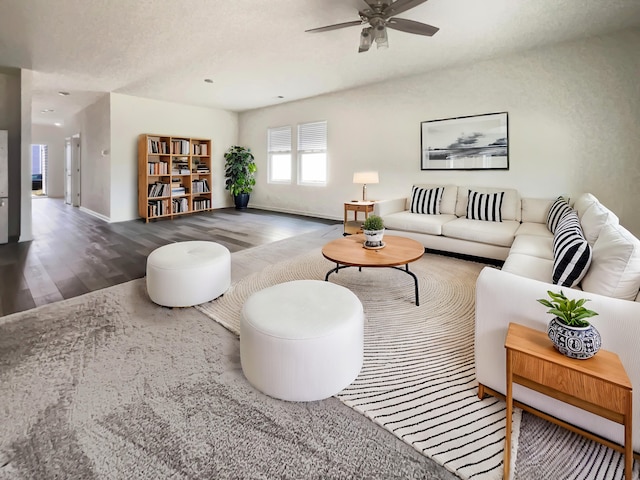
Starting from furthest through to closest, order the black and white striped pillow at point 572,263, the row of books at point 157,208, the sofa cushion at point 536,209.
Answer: the row of books at point 157,208 → the sofa cushion at point 536,209 → the black and white striped pillow at point 572,263

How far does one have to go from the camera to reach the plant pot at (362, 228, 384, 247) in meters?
2.93

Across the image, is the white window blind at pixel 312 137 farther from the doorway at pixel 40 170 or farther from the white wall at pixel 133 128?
the doorway at pixel 40 170

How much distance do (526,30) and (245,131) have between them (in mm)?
6477

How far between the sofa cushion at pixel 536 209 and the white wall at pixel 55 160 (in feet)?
45.2

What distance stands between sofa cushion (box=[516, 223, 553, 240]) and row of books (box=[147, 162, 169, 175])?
21.6 ft

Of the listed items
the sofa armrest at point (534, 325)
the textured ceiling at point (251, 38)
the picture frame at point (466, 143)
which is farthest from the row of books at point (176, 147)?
the sofa armrest at point (534, 325)

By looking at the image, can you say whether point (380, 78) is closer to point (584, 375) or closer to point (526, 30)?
point (526, 30)

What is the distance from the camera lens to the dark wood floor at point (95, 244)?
291cm

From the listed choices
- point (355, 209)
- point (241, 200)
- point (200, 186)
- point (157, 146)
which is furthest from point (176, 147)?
point (355, 209)

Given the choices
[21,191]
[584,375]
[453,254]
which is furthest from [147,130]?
[584,375]

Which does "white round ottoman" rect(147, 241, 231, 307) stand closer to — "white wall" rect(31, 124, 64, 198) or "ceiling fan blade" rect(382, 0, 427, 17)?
"ceiling fan blade" rect(382, 0, 427, 17)

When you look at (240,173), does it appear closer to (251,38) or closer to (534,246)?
(251,38)

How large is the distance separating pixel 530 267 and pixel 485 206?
6.65 ft

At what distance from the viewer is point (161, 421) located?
1374 millimetres
